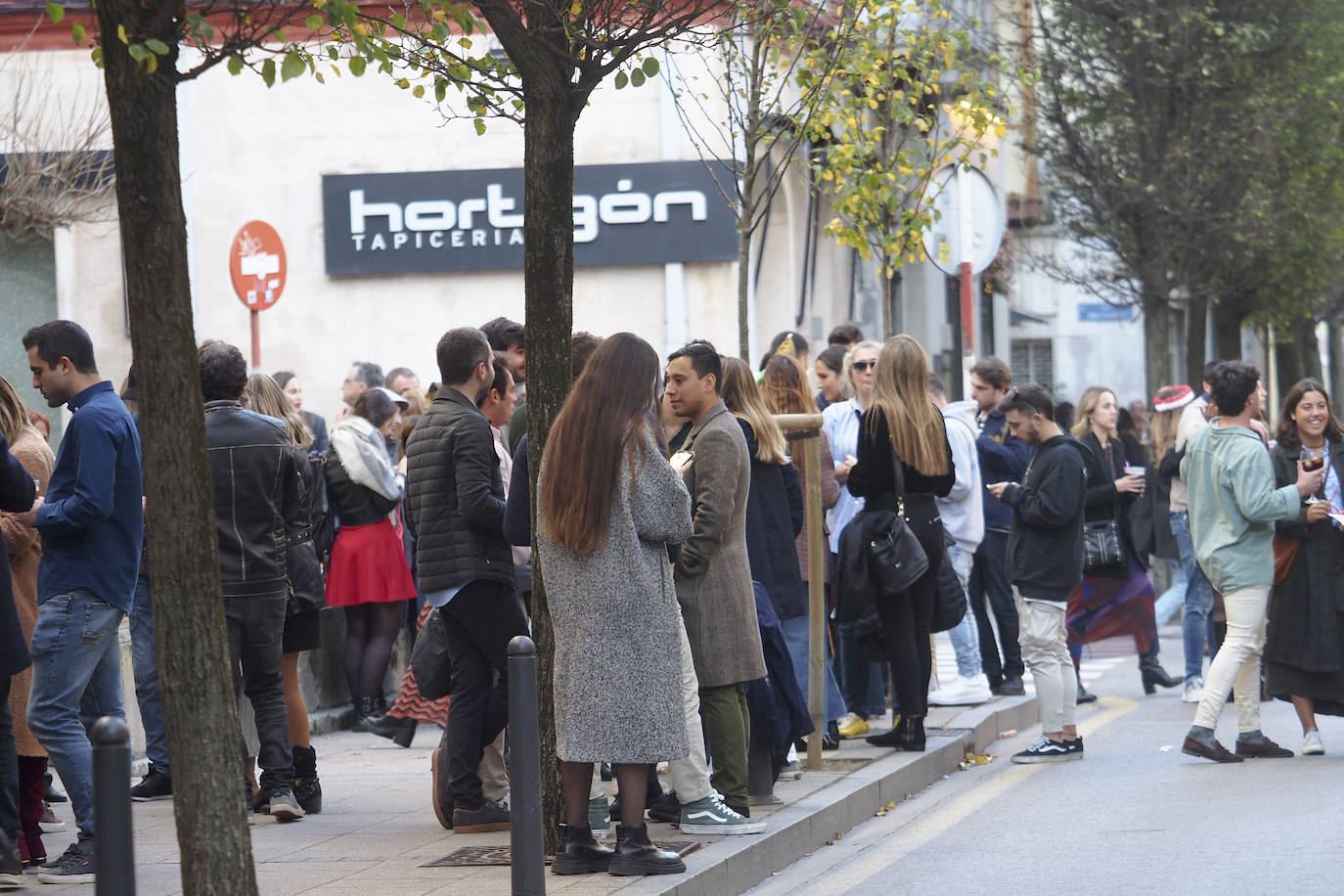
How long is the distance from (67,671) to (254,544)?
49.9 inches

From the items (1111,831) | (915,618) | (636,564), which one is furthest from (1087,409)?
(636,564)

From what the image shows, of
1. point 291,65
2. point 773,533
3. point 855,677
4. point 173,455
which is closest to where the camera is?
point 173,455

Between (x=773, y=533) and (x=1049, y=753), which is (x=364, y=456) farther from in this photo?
(x=1049, y=753)

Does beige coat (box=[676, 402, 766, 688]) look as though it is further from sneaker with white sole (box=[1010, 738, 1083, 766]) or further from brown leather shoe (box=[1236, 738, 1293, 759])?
brown leather shoe (box=[1236, 738, 1293, 759])

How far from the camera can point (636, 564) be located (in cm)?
649

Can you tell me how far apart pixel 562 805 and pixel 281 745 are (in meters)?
1.68

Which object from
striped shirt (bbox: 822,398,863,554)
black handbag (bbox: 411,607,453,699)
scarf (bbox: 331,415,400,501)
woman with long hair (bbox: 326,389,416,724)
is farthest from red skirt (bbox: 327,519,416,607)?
black handbag (bbox: 411,607,453,699)

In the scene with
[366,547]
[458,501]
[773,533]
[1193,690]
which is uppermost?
[458,501]

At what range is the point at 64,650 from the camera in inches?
271

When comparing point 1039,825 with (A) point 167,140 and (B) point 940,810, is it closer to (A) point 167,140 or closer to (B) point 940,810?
(B) point 940,810

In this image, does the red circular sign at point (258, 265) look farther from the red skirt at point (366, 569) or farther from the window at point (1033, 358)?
the window at point (1033, 358)

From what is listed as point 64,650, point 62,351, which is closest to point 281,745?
point 64,650

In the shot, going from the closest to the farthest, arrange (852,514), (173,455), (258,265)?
(173,455) < (852,514) < (258,265)

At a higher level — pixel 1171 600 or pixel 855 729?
pixel 1171 600
